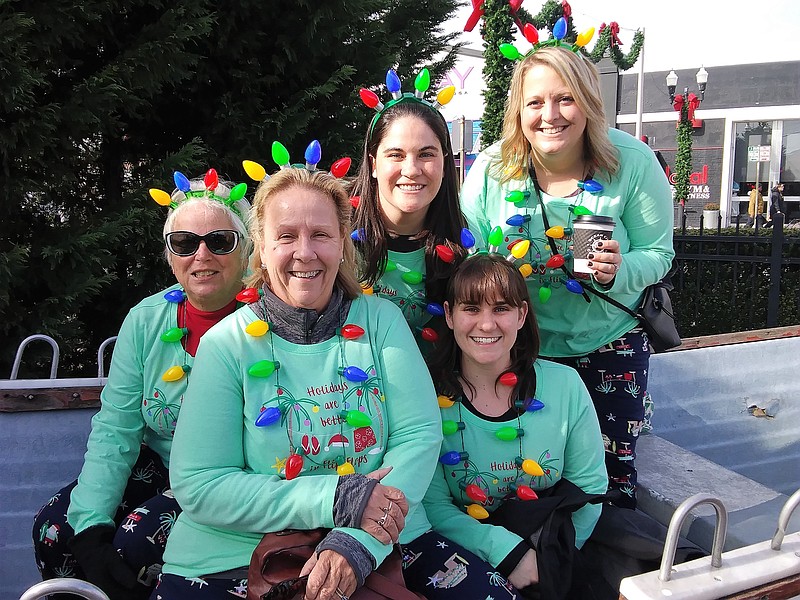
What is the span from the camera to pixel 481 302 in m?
2.13

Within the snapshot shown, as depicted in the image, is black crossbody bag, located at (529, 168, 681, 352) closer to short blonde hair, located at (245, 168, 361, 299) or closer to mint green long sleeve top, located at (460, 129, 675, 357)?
mint green long sleeve top, located at (460, 129, 675, 357)

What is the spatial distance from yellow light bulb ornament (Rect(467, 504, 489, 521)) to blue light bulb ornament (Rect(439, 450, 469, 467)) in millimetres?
150

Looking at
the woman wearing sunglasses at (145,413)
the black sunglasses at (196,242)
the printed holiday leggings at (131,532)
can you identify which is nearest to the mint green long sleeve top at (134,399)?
the woman wearing sunglasses at (145,413)

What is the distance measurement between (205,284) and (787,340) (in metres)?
3.49

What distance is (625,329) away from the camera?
101 inches

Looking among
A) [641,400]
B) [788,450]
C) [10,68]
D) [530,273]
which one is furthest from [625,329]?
[10,68]

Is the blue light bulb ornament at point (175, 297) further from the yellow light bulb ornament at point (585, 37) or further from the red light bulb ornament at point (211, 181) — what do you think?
the yellow light bulb ornament at point (585, 37)

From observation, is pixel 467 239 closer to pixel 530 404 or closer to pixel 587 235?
pixel 587 235

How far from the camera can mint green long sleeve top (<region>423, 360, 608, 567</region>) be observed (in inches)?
82.5

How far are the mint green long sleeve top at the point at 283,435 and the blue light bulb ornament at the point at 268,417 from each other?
0.07 feet

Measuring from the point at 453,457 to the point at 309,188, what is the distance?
98cm

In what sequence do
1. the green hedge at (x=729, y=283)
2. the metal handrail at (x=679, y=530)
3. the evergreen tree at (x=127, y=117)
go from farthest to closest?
the green hedge at (x=729, y=283), the evergreen tree at (x=127, y=117), the metal handrail at (x=679, y=530)

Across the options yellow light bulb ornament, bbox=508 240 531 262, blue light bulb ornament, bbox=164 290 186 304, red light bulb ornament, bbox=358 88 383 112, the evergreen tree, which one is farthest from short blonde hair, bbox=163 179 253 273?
the evergreen tree

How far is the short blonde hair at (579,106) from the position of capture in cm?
230
